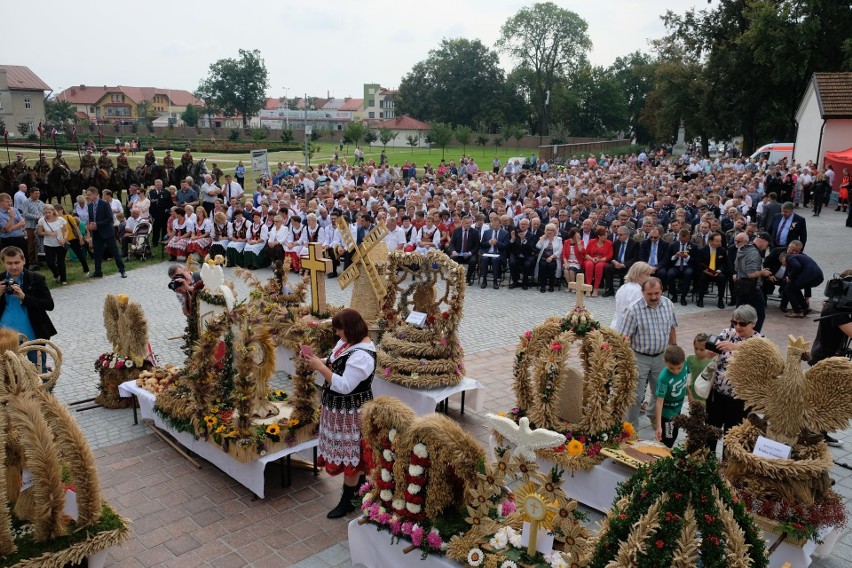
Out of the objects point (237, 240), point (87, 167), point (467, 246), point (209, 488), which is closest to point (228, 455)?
point (209, 488)

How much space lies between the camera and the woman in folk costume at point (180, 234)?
17.4m

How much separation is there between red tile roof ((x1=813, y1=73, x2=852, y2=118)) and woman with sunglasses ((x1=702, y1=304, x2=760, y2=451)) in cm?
2787

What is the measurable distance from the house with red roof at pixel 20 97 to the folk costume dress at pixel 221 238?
71246mm

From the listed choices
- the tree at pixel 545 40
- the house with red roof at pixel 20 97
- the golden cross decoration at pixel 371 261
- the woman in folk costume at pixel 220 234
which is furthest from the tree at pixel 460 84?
the golden cross decoration at pixel 371 261

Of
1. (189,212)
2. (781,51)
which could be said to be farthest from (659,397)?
(781,51)

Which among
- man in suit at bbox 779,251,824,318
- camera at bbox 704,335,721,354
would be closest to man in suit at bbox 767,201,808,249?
man in suit at bbox 779,251,824,318

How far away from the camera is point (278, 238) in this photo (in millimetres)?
16891

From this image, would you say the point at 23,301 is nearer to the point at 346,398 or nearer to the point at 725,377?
the point at 346,398

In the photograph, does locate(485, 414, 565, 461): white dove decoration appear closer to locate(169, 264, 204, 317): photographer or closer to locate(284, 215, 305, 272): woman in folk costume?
locate(169, 264, 204, 317): photographer

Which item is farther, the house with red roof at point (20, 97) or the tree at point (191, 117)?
the tree at point (191, 117)

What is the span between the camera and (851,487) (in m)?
6.63

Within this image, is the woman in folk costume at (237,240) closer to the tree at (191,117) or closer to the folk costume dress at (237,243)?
the folk costume dress at (237,243)

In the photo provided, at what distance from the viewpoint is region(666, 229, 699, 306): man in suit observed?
13805 millimetres

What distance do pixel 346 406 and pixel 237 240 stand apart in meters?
12.6
